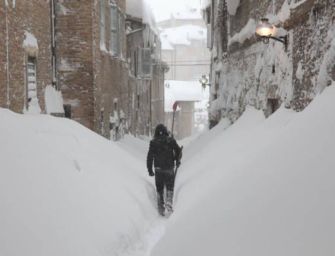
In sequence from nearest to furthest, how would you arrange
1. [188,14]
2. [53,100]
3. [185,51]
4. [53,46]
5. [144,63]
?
1. [53,100]
2. [53,46]
3. [144,63]
4. [185,51]
5. [188,14]

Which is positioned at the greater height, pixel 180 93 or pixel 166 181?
pixel 180 93

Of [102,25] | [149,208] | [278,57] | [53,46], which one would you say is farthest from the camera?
[102,25]

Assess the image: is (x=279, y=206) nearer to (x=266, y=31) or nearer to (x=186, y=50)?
(x=266, y=31)

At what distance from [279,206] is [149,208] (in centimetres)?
425

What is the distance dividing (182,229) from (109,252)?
0.93 meters

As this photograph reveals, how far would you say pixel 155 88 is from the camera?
31047 millimetres

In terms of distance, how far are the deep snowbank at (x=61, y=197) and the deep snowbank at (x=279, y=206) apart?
0.88 metres

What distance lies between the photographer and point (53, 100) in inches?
463

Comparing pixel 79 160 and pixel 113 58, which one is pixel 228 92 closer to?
pixel 113 58

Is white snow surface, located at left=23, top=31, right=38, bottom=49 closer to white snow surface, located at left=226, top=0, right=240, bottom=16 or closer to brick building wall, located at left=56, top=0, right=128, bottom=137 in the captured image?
brick building wall, located at left=56, top=0, right=128, bottom=137

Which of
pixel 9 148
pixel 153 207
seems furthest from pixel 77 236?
pixel 153 207

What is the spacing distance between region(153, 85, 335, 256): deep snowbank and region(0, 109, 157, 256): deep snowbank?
881mm

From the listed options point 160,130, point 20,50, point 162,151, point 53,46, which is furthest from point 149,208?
point 53,46

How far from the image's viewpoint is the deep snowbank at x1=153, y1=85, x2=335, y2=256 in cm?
299
